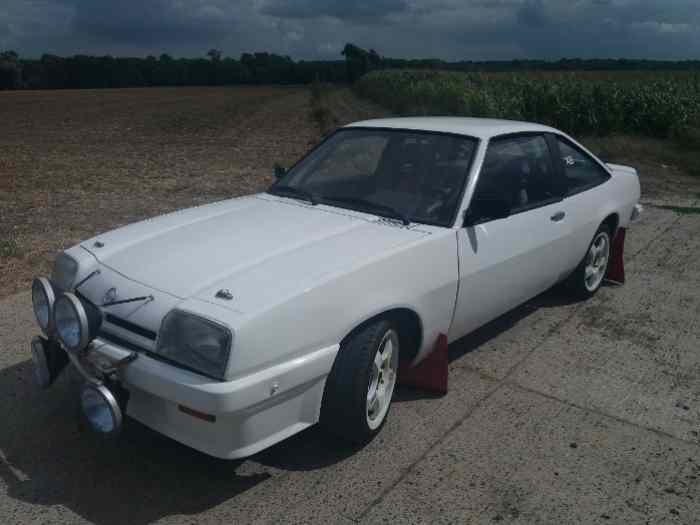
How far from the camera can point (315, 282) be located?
304 cm

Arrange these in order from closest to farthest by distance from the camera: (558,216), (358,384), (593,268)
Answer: (358,384) < (558,216) < (593,268)

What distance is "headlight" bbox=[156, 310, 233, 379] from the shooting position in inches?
107

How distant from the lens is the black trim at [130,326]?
2896 mm

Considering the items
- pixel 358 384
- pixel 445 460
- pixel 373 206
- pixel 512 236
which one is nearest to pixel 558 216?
pixel 512 236

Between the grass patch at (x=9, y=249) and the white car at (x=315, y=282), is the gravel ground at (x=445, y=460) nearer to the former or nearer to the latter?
the white car at (x=315, y=282)

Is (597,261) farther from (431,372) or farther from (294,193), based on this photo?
(294,193)

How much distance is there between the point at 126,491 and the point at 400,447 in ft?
4.22

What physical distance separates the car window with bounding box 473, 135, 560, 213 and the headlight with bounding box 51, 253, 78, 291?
2.19 metres

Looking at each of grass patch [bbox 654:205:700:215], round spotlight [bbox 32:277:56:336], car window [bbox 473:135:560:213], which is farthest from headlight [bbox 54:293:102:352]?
grass patch [bbox 654:205:700:215]

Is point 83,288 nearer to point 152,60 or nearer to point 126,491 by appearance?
point 126,491

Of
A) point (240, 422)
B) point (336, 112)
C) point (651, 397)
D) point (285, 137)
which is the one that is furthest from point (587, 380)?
point (336, 112)

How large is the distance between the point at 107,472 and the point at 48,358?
1.93 ft

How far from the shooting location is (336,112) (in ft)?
95.4

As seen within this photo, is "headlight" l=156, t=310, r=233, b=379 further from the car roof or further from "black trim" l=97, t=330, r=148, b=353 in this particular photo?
the car roof
